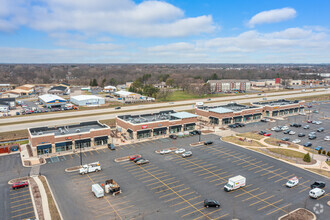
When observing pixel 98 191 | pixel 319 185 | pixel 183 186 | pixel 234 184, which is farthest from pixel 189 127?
pixel 98 191

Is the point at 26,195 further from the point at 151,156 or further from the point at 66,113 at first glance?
the point at 66,113

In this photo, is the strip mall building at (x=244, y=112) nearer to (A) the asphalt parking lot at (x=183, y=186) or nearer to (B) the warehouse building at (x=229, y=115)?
(B) the warehouse building at (x=229, y=115)

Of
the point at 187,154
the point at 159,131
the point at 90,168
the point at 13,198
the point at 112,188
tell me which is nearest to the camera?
the point at 13,198

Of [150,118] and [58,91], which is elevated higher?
[58,91]

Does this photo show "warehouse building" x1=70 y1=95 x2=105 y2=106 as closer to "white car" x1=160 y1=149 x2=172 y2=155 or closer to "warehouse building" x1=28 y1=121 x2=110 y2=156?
"warehouse building" x1=28 y1=121 x2=110 y2=156

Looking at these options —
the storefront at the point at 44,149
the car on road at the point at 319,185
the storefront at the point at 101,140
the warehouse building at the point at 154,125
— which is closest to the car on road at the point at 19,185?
the storefront at the point at 44,149

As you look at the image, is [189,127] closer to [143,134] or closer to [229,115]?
[143,134]
